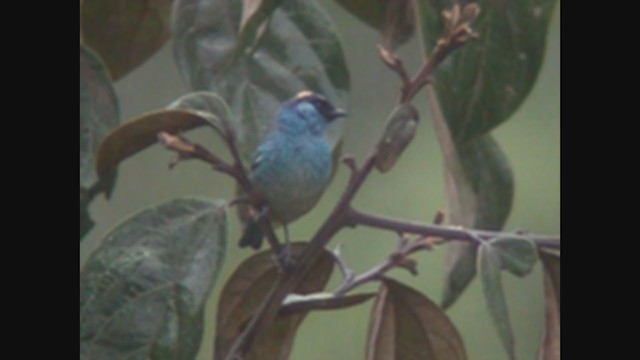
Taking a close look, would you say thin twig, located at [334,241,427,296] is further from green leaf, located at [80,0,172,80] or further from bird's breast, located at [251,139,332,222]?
green leaf, located at [80,0,172,80]

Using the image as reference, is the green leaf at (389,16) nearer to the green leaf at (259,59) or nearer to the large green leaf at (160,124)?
the green leaf at (259,59)

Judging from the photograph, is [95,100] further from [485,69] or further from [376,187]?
[376,187]

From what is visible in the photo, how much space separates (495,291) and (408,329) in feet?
0.33

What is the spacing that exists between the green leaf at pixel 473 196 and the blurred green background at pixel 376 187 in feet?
3.47

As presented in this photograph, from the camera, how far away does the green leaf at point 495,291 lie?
699 mm

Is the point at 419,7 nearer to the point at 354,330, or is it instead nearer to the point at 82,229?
the point at 82,229

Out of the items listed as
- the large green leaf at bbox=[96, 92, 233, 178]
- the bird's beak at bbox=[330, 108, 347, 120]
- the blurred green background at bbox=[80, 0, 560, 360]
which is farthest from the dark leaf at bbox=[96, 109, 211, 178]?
the blurred green background at bbox=[80, 0, 560, 360]

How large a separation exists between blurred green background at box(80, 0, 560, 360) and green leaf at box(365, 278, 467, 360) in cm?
106

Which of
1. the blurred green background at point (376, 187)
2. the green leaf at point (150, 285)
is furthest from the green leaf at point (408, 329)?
the blurred green background at point (376, 187)

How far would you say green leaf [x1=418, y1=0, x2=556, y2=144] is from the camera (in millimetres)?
720

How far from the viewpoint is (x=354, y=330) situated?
2.13m

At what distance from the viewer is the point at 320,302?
75 cm
